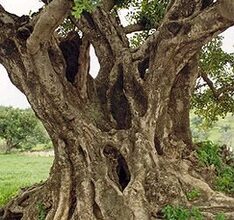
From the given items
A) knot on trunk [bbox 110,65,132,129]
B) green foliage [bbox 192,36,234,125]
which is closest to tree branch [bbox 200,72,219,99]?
green foliage [bbox 192,36,234,125]

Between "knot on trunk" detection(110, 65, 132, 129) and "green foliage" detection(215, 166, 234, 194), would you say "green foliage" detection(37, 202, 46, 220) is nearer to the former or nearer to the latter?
"knot on trunk" detection(110, 65, 132, 129)

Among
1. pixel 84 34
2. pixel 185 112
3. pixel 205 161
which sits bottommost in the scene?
pixel 205 161

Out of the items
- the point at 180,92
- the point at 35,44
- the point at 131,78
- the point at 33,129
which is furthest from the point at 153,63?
the point at 33,129

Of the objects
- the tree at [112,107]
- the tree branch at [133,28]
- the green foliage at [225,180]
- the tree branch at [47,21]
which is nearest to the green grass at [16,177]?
the tree at [112,107]

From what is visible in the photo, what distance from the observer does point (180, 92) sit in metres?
9.10

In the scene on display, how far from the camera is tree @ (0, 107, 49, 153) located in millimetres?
41375

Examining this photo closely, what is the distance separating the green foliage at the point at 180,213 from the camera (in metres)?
7.32

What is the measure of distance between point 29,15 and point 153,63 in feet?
6.80

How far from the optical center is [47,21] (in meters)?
6.97

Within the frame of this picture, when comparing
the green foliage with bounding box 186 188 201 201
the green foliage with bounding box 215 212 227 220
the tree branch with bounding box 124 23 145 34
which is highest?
the tree branch with bounding box 124 23 145 34

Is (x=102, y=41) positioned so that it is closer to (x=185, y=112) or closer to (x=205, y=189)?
(x=185, y=112)

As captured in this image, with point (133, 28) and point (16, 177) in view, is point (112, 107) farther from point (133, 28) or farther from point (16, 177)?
point (16, 177)

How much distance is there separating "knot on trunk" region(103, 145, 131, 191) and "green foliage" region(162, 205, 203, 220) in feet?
2.94

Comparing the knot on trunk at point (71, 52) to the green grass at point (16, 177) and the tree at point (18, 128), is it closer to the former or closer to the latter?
the green grass at point (16, 177)
